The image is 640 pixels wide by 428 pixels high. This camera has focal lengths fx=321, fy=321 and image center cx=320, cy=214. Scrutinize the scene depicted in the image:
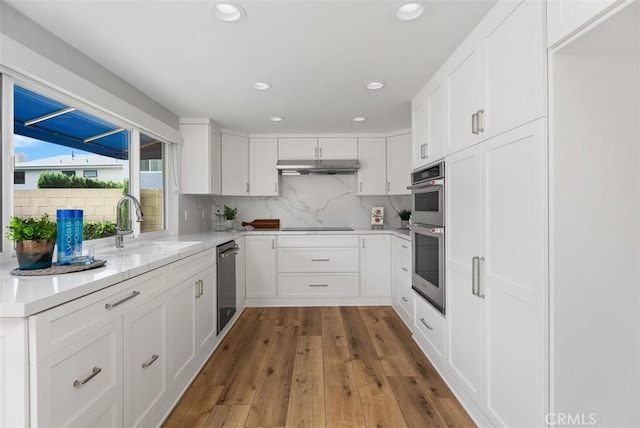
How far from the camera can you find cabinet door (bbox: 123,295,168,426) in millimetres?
1496

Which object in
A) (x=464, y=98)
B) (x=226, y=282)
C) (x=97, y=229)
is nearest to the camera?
(x=464, y=98)

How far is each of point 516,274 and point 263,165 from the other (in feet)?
11.0

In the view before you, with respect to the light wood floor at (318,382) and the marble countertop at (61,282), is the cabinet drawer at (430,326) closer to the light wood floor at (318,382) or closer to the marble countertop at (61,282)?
the light wood floor at (318,382)

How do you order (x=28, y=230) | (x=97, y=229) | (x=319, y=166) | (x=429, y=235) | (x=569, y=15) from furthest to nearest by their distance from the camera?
(x=319, y=166)
(x=429, y=235)
(x=97, y=229)
(x=28, y=230)
(x=569, y=15)

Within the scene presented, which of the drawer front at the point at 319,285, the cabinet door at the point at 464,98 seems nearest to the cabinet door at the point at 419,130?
the cabinet door at the point at 464,98

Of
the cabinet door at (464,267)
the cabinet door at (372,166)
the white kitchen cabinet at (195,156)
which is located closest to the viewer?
the cabinet door at (464,267)

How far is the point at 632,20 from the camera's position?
1.07m

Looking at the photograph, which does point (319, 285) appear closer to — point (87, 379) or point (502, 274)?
point (502, 274)

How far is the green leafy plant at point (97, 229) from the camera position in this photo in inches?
88.1

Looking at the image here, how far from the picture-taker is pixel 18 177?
5.70 feet

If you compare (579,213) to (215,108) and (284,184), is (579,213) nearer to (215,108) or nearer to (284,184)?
(215,108)

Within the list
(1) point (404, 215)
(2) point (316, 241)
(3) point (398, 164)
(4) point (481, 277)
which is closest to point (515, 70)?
(4) point (481, 277)

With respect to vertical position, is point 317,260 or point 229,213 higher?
point 229,213

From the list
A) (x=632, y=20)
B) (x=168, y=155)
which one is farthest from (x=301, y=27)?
(x=168, y=155)
